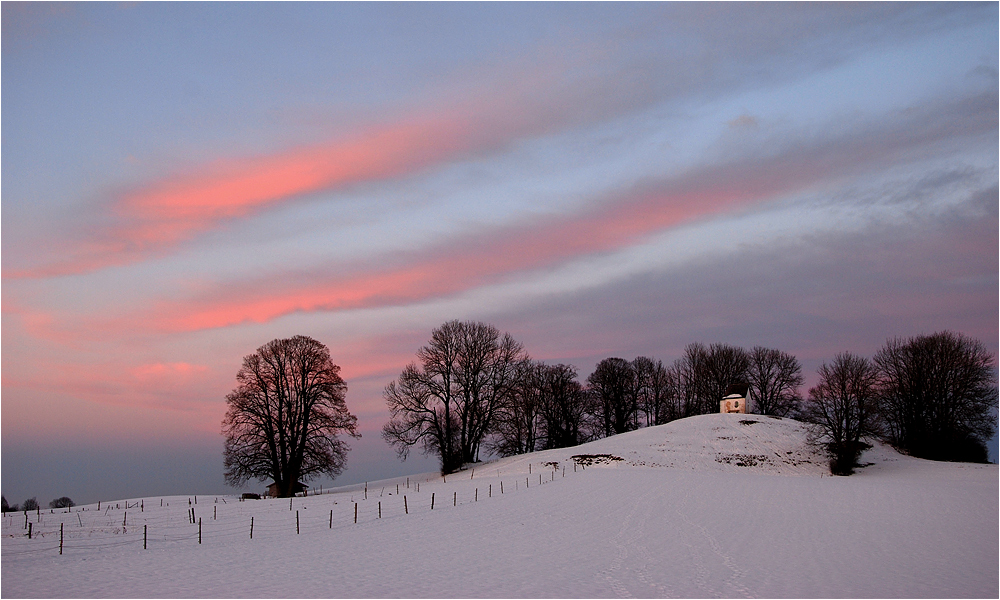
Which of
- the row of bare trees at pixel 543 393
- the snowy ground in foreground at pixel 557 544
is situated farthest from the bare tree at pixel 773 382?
the snowy ground in foreground at pixel 557 544

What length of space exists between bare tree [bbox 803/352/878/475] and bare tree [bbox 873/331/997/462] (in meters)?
4.48

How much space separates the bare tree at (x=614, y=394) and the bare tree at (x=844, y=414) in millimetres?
27506

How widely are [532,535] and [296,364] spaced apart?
32.2 metres

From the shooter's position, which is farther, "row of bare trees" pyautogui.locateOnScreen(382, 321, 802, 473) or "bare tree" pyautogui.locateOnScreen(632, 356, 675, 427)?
"bare tree" pyautogui.locateOnScreen(632, 356, 675, 427)

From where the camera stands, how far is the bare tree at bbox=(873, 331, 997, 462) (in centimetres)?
5938

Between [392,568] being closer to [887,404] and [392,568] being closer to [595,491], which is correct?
[595,491]

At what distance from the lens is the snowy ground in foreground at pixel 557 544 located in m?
A: 17.8

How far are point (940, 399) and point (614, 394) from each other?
36.3m

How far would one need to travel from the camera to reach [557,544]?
76.3 ft

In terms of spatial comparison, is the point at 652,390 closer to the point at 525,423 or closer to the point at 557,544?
the point at 525,423

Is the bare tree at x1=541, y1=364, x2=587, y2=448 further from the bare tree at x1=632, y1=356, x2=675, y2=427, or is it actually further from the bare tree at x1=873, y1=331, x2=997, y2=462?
the bare tree at x1=873, y1=331, x2=997, y2=462

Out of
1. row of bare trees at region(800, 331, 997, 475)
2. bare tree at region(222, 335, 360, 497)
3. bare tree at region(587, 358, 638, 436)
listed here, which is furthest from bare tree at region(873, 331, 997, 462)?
bare tree at region(222, 335, 360, 497)

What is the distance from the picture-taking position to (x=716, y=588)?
1753 centimetres

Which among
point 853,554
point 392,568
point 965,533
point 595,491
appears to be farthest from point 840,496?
point 392,568
